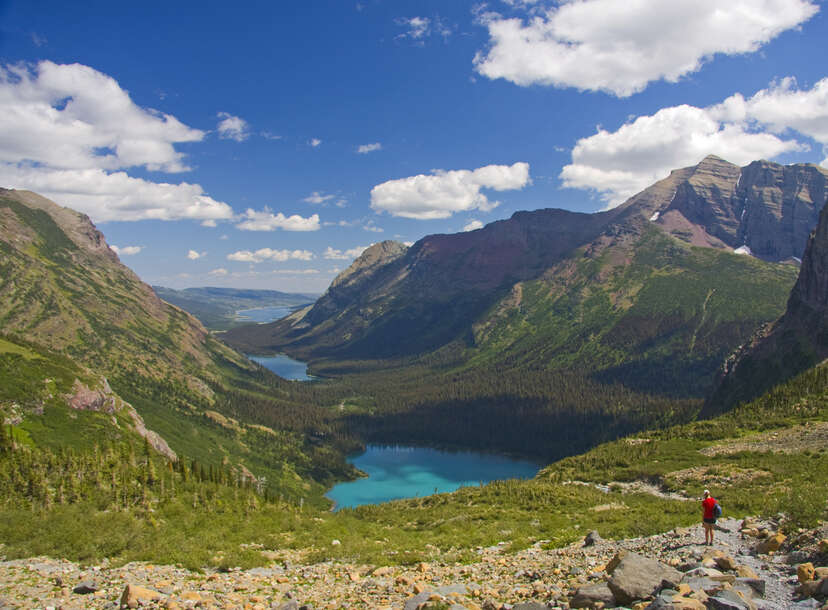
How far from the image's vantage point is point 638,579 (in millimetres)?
15688

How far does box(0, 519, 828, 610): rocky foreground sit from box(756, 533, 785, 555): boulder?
40mm

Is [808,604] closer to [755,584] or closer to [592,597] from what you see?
[755,584]

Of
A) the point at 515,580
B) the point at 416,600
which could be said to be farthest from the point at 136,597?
the point at 515,580

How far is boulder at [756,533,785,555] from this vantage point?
19641mm

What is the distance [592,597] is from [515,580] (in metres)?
6.30

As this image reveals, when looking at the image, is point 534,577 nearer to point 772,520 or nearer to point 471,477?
point 772,520

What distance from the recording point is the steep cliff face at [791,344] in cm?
11906

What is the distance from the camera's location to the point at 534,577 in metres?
21.0

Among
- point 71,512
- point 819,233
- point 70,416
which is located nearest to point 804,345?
point 819,233

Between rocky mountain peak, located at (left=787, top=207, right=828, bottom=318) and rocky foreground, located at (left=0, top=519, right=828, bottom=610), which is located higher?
rocky mountain peak, located at (left=787, top=207, right=828, bottom=318)

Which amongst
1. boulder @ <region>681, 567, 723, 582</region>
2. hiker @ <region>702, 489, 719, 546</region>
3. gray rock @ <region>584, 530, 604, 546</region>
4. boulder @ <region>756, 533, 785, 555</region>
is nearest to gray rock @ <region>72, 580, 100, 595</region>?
boulder @ <region>681, 567, 723, 582</region>

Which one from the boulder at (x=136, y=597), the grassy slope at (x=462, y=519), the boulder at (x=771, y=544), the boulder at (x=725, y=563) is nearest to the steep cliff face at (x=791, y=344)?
the grassy slope at (x=462, y=519)

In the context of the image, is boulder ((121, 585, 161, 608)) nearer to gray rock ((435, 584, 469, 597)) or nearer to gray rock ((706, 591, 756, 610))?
gray rock ((435, 584, 469, 597))

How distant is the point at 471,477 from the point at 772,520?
175 m
